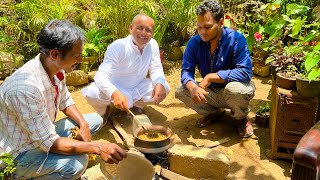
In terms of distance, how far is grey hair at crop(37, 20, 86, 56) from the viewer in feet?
8.68

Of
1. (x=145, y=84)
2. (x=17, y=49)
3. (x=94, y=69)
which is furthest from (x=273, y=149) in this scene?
(x=17, y=49)

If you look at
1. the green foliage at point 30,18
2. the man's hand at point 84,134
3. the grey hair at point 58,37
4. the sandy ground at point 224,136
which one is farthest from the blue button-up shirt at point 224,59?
the green foliage at point 30,18

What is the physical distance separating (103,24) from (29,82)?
4535mm

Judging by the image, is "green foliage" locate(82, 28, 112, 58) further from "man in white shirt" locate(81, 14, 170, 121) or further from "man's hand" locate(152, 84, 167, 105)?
"man's hand" locate(152, 84, 167, 105)

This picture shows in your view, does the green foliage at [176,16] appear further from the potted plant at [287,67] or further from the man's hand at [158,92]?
the potted plant at [287,67]

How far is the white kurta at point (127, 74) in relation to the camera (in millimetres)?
4422

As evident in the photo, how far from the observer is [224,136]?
453cm

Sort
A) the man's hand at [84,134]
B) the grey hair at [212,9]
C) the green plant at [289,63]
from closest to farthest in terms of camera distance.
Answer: the man's hand at [84,134] < the green plant at [289,63] < the grey hair at [212,9]

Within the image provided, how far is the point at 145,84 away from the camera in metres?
4.77

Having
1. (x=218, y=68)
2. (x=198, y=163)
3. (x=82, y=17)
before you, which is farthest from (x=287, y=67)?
(x=82, y=17)

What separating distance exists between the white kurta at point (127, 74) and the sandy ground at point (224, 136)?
1.49 feet

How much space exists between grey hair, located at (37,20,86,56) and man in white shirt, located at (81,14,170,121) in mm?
1433

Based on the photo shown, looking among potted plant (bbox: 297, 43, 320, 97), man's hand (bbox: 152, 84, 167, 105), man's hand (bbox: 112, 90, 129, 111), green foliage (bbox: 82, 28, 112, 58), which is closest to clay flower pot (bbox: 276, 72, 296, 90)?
potted plant (bbox: 297, 43, 320, 97)

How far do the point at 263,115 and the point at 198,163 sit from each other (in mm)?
1611
